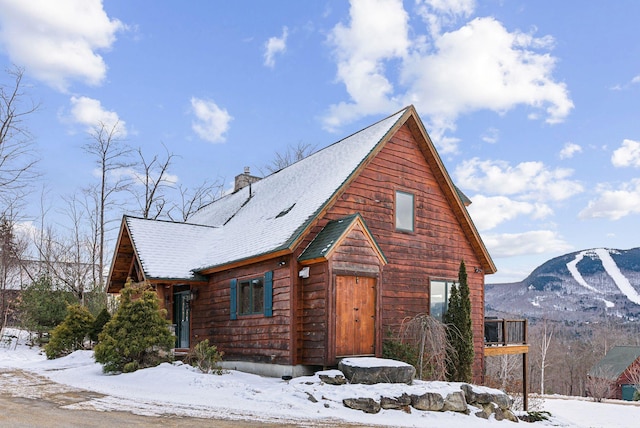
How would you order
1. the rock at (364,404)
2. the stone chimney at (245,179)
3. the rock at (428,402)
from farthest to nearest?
the stone chimney at (245,179) < the rock at (428,402) < the rock at (364,404)

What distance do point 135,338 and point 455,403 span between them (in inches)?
304

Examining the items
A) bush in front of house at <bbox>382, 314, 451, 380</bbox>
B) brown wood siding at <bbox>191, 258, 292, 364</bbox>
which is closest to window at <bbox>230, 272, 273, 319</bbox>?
brown wood siding at <bbox>191, 258, 292, 364</bbox>

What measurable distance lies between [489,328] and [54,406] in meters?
13.6

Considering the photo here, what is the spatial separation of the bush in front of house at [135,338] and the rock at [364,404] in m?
5.76

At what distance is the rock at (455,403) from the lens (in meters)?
10.9

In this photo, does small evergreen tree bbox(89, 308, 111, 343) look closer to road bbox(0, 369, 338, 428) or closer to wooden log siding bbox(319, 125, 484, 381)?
road bbox(0, 369, 338, 428)

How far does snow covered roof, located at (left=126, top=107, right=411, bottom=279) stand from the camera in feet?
47.3

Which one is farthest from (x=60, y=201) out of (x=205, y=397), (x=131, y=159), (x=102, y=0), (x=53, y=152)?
(x=205, y=397)

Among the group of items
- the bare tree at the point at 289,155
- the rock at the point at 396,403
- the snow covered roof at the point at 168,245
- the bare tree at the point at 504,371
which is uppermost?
the bare tree at the point at 289,155

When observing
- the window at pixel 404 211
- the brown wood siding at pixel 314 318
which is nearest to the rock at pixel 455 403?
the brown wood siding at pixel 314 318

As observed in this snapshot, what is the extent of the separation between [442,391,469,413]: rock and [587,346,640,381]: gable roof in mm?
38257

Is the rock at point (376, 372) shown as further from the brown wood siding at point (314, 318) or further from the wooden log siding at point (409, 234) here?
the wooden log siding at point (409, 234)

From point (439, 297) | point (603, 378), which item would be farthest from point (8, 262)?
point (603, 378)

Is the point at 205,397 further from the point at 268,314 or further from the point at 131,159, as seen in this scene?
the point at 131,159
